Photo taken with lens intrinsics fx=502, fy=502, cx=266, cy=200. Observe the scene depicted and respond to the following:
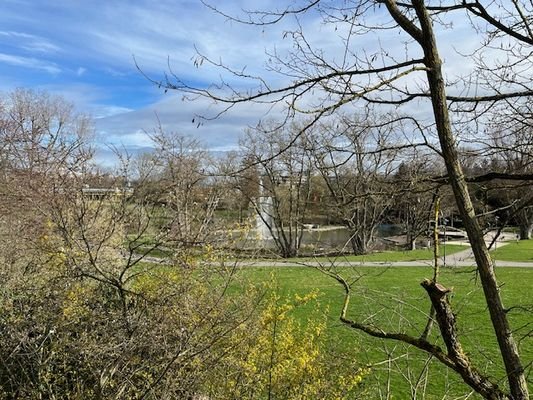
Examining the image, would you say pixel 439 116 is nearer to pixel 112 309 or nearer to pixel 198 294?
pixel 198 294

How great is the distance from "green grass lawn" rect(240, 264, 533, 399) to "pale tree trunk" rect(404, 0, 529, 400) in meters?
0.19

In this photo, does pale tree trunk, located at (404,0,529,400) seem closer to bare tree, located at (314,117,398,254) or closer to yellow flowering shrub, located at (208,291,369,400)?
bare tree, located at (314,117,398,254)

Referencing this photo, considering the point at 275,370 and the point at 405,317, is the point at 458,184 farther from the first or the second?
the point at 275,370

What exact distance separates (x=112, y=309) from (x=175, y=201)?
9.84 ft

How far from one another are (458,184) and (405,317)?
246 centimetres

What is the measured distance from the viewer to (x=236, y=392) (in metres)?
4.44

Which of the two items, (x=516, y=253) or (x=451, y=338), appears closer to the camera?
(x=451, y=338)

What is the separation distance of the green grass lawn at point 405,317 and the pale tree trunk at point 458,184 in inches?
7.4

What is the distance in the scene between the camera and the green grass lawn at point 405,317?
3857mm

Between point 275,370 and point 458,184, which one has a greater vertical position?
point 458,184

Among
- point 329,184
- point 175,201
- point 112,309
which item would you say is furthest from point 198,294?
point 175,201

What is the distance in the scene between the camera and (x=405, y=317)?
492cm

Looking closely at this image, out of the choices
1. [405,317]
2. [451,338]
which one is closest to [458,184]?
[451,338]

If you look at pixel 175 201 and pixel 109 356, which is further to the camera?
pixel 175 201
